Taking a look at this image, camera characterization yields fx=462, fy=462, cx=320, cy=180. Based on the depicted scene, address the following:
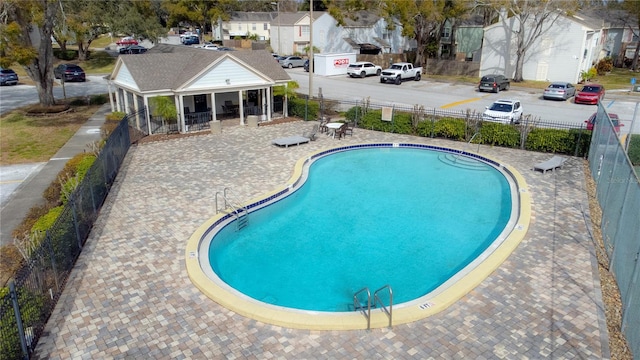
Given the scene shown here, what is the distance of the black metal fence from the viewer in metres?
8.40

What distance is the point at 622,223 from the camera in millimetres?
11578

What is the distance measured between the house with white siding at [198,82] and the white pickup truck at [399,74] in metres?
17.6

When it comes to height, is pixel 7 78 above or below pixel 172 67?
below

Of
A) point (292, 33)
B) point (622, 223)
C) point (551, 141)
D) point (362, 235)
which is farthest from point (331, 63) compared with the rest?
point (622, 223)

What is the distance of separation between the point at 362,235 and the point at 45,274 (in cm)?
912

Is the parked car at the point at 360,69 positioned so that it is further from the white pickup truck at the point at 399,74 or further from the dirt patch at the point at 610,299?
the dirt patch at the point at 610,299

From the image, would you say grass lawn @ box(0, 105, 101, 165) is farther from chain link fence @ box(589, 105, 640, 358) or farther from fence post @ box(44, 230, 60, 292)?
chain link fence @ box(589, 105, 640, 358)

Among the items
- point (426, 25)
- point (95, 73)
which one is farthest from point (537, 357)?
point (95, 73)

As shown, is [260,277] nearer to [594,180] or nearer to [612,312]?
[612,312]

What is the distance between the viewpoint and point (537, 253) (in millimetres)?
13211

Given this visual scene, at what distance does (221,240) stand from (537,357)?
9399 millimetres

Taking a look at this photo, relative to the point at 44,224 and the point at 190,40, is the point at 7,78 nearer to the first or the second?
the point at 44,224

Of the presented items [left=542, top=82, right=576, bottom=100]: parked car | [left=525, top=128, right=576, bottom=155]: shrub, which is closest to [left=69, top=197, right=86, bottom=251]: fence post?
[left=525, top=128, right=576, bottom=155]: shrub

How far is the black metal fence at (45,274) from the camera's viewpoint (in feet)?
27.6
